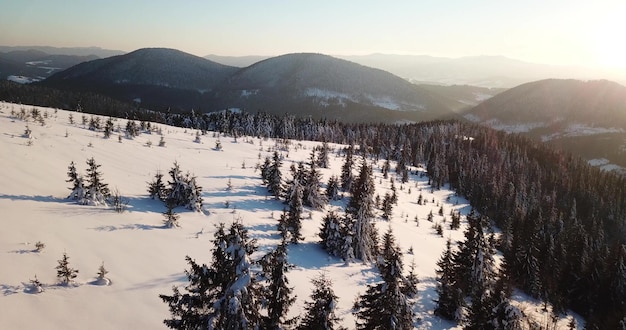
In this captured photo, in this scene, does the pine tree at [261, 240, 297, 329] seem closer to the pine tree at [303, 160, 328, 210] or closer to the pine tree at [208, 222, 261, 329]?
the pine tree at [208, 222, 261, 329]

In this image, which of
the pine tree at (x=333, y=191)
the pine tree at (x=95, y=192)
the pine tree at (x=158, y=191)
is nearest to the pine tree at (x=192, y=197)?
the pine tree at (x=158, y=191)

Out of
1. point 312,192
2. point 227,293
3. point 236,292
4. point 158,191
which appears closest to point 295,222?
point 158,191

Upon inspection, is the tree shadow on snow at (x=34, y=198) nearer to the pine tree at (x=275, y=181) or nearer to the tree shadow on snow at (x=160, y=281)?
the tree shadow on snow at (x=160, y=281)

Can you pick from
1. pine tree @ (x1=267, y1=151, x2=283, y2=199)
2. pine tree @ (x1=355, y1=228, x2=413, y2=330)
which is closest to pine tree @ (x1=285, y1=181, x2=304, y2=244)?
pine tree @ (x1=267, y1=151, x2=283, y2=199)

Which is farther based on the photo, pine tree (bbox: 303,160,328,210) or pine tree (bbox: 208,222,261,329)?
pine tree (bbox: 303,160,328,210)

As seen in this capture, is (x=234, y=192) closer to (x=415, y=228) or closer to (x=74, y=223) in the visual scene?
(x=74, y=223)
